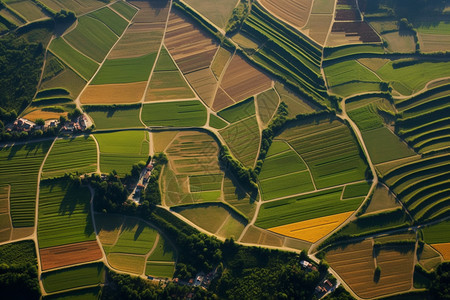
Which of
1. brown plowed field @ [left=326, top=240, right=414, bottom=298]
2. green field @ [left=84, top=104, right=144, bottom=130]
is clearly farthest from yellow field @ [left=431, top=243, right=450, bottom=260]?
green field @ [left=84, top=104, right=144, bottom=130]

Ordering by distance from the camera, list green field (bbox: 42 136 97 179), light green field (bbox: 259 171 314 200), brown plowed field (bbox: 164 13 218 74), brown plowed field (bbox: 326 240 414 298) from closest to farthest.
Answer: brown plowed field (bbox: 326 240 414 298), light green field (bbox: 259 171 314 200), green field (bbox: 42 136 97 179), brown plowed field (bbox: 164 13 218 74)

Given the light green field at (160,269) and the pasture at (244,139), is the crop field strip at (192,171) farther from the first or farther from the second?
the light green field at (160,269)

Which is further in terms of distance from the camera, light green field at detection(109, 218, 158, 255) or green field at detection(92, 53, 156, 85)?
green field at detection(92, 53, 156, 85)

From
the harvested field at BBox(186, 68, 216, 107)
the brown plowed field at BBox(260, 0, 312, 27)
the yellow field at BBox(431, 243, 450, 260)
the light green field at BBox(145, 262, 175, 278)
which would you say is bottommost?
the light green field at BBox(145, 262, 175, 278)

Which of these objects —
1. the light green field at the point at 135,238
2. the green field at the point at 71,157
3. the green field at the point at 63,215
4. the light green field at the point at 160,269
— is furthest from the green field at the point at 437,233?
the green field at the point at 71,157

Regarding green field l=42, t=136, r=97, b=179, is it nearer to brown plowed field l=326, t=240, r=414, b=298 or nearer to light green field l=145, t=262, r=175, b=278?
light green field l=145, t=262, r=175, b=278
